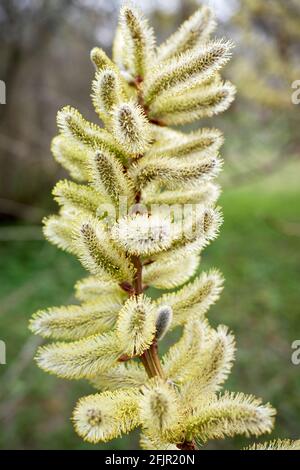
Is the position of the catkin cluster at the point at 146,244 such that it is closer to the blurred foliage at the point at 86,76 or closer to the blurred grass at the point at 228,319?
the blurred grass at the point at 228,319

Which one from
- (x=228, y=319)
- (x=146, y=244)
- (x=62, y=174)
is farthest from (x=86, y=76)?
(x=146, y=244)

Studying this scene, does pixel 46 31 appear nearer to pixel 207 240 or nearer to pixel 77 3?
pixel 77 3

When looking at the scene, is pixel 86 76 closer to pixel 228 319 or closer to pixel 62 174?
pixel 62 174

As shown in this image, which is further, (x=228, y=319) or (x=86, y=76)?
(x=86, y=76)

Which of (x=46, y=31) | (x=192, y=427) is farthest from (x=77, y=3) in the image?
(x=192, y=427)

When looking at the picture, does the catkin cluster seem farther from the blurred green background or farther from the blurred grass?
the blurred green background

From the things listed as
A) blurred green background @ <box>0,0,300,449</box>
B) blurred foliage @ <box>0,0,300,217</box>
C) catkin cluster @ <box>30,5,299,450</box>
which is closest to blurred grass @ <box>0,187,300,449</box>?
blurred green background @ <box>0,0,300,449</box>

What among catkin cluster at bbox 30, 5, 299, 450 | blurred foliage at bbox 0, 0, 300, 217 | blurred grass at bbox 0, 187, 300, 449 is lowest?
catkin cluster at bbox 30, 5, 299, 450
